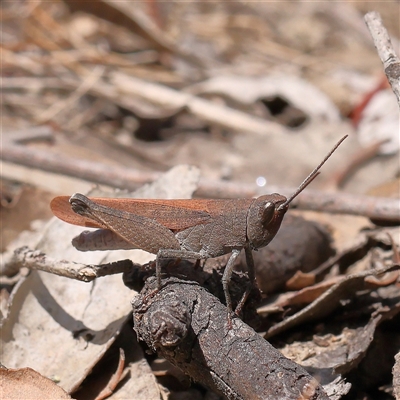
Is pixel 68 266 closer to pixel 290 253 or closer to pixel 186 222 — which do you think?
pixel 186 222

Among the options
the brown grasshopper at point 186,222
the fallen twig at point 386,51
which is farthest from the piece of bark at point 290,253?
the fallen twig at point 386,51

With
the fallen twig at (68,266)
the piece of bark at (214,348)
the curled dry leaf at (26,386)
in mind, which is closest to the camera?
the piece of bark at (214,348)

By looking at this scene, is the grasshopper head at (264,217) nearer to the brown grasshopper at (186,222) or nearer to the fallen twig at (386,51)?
the brown grasshopper at (186,222)

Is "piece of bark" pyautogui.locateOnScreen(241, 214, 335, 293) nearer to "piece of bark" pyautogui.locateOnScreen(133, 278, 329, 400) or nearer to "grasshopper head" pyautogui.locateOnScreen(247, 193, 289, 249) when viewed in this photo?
"grasshopper head" pyautogui.locateOnScreen(247, 193, 289, 249)

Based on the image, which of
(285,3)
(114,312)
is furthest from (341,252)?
(285,3)

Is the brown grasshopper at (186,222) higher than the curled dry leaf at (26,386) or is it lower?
higher

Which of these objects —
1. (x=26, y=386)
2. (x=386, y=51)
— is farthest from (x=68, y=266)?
(x=386, y=51)

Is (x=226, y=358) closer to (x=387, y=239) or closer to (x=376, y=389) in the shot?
(x=376, y=389)

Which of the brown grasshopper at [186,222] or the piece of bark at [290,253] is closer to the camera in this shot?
the brown grasshopper at [186,222]
